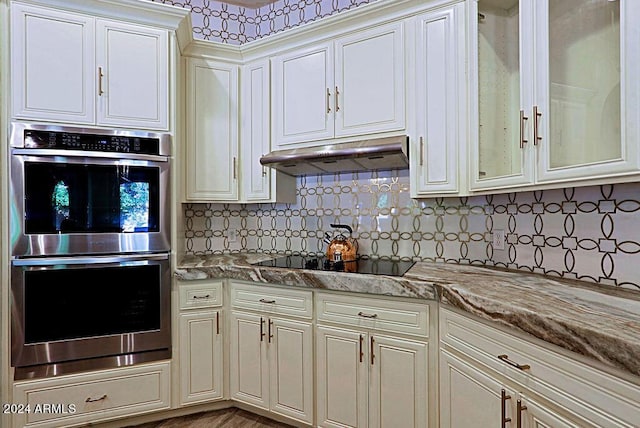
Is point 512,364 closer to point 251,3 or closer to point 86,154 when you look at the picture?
point 86,154

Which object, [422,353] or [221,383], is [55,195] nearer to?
[221,383]

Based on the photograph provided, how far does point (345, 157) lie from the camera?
2172 mm

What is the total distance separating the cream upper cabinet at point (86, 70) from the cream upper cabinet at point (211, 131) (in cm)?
31

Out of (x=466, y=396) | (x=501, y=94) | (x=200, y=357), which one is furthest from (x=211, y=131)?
(x=466, y=396)

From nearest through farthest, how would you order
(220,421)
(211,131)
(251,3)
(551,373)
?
(551,373) → (220,421) → (211,131) → (251,3)

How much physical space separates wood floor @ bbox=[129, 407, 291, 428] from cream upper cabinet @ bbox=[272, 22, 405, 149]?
5.64 ft

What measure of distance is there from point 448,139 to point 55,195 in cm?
213

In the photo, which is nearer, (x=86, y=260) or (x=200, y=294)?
(x=86, y=260)

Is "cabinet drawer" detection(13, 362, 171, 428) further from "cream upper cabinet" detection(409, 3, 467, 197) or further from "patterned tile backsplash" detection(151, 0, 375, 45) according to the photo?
"patterned tile backsplash" detection(151, 0, 375, 45)

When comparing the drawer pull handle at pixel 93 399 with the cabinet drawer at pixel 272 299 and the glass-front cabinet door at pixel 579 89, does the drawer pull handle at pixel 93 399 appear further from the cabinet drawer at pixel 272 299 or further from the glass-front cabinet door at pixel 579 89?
the glass-front cabinet door at pixel 579 89

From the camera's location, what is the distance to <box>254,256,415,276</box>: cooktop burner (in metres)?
2.03

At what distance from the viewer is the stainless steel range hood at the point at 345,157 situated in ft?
6.83

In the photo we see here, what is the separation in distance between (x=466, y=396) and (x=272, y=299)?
1111 mm

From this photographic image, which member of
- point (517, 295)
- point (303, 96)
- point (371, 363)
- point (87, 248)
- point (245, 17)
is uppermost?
point (245, 17)
